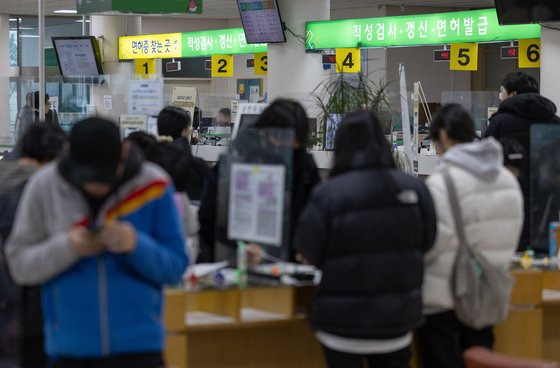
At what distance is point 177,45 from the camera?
17.9m

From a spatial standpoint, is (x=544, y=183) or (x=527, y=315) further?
(x=544, y=183)

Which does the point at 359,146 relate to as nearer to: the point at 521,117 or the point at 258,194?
the point at 258,194

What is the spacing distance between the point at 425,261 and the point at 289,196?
64 centimetres

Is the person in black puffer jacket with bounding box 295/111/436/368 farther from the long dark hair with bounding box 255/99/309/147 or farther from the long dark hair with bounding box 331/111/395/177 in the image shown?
the long dark hair with bounding box 255/99/309/147

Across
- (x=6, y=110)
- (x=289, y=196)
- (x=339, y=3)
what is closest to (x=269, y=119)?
(x=289, y=196)

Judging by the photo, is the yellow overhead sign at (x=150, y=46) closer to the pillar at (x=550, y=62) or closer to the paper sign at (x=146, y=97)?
the pillar at (x=550, y=62)

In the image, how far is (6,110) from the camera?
41.9 feet

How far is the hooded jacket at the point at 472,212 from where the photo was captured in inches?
169

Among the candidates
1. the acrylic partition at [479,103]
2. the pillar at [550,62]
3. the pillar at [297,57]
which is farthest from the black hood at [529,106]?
the pillar at [297,57]

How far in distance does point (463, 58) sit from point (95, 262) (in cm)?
1181

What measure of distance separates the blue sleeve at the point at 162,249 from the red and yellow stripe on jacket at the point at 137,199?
3cm

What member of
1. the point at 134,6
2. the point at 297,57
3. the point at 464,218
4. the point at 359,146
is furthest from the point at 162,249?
the point at 297,57

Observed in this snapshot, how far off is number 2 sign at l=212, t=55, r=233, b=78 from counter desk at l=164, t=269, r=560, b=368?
525 inches

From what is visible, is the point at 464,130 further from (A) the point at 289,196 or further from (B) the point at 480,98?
(B) the point at 480,98
